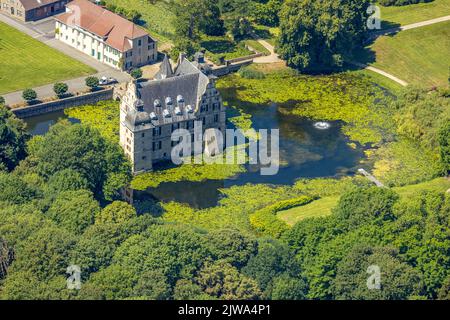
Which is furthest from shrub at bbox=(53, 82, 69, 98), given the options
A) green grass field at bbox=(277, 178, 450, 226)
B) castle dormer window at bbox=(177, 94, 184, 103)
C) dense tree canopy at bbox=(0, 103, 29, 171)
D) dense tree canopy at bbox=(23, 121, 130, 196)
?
green grass field at bbox=(277, 178, 450, 226)

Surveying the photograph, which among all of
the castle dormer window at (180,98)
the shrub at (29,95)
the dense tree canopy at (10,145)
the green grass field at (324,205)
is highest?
the castle dormer window at (180,98)

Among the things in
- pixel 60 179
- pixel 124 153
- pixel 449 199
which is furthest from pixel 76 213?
pixel 449 199

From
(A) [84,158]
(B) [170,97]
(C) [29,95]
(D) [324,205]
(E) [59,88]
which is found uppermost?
(B) [170,97]

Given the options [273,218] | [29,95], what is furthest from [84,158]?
[29,95]

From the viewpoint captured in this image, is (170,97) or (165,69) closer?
(170,97)

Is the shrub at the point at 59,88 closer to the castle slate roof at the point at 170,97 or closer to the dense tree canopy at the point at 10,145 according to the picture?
the castle slate roof at the point at 170,97

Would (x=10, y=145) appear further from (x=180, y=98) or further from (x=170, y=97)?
(x=180, y=98)

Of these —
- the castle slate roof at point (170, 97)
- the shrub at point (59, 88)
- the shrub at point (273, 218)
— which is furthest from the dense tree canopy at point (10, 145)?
the shrub at point (273, 218)
